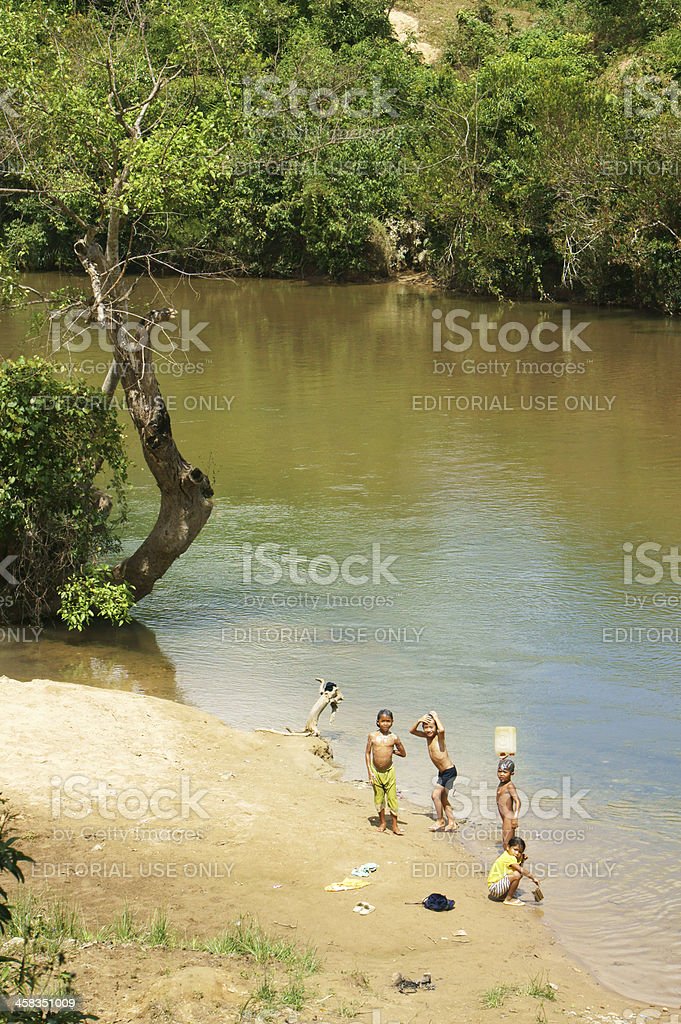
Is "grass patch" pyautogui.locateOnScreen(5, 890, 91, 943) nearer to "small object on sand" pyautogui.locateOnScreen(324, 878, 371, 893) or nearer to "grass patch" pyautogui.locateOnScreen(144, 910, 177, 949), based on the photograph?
"grass patch" pyautogui.locateOnScreen(144, 910, 177, 949)

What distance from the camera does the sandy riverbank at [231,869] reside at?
8492mm

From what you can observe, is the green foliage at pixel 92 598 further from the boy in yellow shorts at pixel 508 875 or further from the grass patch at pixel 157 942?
the boy in yellow shorts at pixel 508 875

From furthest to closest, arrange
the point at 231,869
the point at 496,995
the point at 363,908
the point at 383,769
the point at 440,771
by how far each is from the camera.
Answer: the point at 440,771
the point at 383,769
the point at 231,869
the point at 363,908
the point at 496,995

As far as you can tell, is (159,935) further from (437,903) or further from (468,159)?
(468,159)

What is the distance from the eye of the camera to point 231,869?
1078cm

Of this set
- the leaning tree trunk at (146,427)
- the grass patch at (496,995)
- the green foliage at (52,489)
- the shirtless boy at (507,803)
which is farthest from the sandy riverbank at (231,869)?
the leaning tree trunk at (146,427)

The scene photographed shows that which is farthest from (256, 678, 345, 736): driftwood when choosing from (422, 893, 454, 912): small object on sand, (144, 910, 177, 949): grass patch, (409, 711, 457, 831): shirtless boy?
(144, 910, 177, 949): grass patch

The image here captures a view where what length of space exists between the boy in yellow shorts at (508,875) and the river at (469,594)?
25cm

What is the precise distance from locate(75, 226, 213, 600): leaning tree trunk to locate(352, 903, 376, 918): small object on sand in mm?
7953

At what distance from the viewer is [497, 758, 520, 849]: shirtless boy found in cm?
1148

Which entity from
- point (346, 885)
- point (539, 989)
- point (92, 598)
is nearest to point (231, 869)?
point (346, 885)

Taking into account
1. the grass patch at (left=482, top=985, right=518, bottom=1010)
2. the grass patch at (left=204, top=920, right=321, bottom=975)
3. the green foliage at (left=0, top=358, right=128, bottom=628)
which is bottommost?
the grass patch at (left=482, top=985, right=518, bottom=1010)

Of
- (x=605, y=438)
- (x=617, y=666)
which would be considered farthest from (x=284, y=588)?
(x=605, y=438)

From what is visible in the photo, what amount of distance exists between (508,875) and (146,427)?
829 cm
